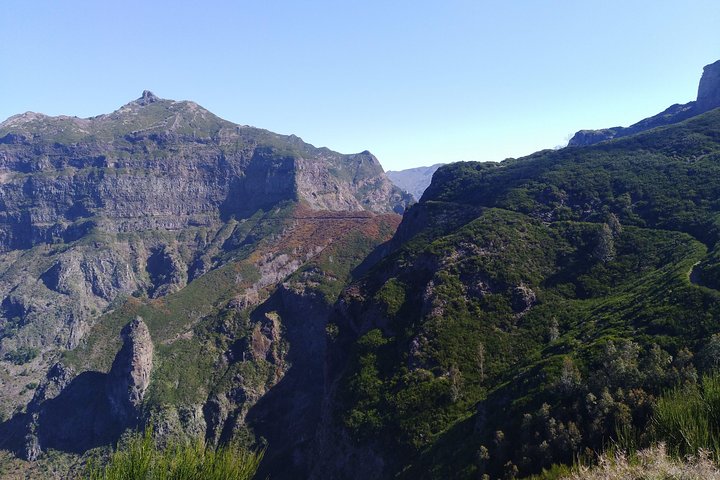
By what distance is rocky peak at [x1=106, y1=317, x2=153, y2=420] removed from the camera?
134 m

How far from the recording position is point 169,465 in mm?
24234

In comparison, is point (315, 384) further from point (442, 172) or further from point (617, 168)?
point (617, 168)

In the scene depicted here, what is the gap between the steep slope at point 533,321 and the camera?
44938mm

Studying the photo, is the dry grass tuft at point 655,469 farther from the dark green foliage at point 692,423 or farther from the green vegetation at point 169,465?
the green vegetation at point 169,465

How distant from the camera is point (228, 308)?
Answer: 168375 millimetres

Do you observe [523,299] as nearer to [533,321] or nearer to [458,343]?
[533,321]

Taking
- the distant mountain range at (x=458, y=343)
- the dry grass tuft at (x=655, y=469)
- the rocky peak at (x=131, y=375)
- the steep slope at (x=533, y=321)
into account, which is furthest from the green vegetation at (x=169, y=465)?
the rocky peak at (x=131, y=375)

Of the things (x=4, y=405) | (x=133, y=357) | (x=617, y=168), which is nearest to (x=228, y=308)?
(x=133, y=357)

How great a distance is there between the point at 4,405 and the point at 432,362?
7599 inches

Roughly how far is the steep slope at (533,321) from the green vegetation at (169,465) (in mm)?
29223

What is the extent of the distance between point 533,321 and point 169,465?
71.5m

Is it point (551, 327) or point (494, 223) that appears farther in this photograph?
point (494, 223)

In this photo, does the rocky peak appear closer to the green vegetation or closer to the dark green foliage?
the green vegetation

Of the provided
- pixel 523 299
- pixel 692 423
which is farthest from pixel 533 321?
pixel 692 423
